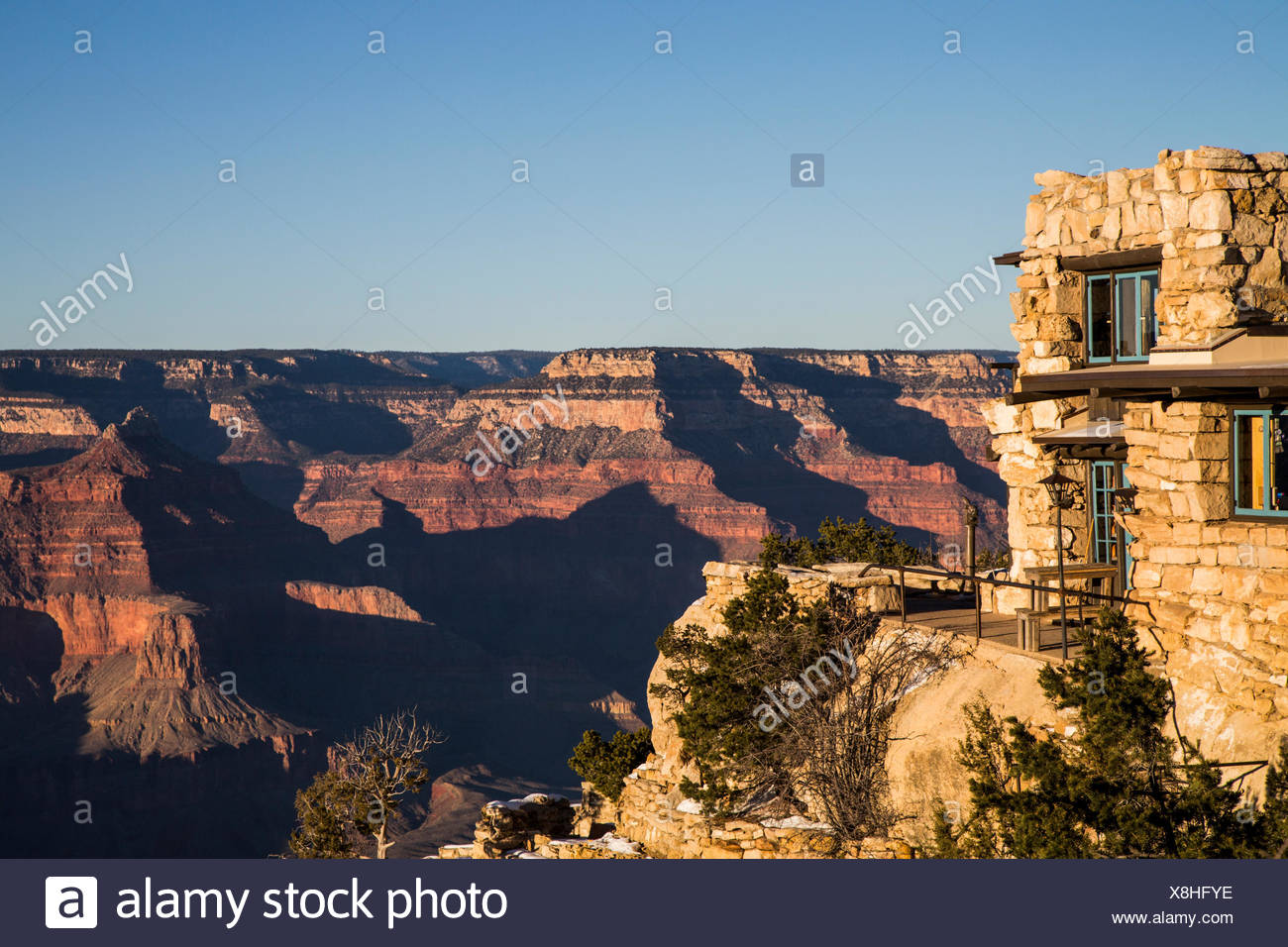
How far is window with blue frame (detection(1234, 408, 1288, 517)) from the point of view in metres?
15.6

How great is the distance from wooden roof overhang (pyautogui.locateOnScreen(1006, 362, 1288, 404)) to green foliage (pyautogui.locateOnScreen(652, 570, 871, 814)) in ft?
17.0

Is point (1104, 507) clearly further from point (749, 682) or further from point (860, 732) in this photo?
point (749, 682)

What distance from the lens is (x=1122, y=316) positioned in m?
19.8

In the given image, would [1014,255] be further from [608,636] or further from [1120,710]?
[608,636]

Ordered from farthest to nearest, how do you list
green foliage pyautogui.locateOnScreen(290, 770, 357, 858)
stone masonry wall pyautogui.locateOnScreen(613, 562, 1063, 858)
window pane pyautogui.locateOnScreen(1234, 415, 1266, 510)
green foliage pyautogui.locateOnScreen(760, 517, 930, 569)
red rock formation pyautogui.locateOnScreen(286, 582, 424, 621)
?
red rock formation pyautogui.locateOnScreen(286, 582, 424, 621) → green foliage pyautogui.locateOnScreen(760, 517, 930, 569) → green foliage pyautogui.locateOnScreen(290, 770, 357, 858) → stone masonry wall pyautogui.locateOnScreen(613, 562, 1063, 858) → window pane pyautogui.locateOnScreen(1234, 415, 1266, 510)

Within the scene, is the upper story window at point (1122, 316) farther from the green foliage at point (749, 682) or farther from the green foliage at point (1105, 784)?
the green foliage at point (749, 682)

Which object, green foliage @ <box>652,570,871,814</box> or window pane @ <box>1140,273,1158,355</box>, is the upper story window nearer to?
window pane @ <box>1140,273,1158,355</box>

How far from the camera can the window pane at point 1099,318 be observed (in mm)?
20109

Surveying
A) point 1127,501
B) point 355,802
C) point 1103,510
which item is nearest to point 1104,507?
point 1103,510

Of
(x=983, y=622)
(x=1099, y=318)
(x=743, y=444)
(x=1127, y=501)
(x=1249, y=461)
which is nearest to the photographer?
(x=1249, y=461)

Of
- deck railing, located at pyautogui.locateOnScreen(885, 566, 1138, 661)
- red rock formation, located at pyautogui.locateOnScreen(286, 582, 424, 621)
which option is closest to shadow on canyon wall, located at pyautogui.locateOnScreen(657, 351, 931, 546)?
red rock formation, located at pyautogui.locateOnScreen(286, 582, 424, 621)

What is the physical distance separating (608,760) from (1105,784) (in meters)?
13.7
